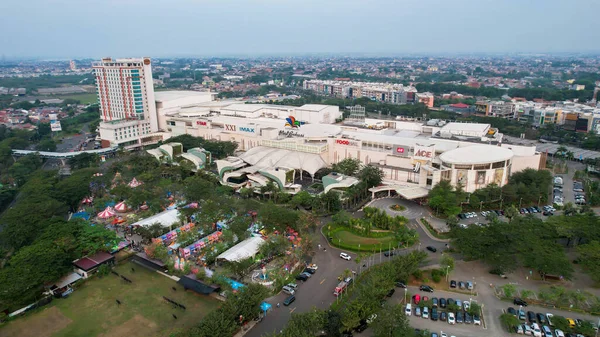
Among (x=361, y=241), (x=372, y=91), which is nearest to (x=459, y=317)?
(x=361, y=241)

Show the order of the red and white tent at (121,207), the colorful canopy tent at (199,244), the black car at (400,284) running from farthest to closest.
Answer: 1. the red and white tent at (121,207)
2. the colorful canopy tent at (199,244)
3. the black car at (400,284)

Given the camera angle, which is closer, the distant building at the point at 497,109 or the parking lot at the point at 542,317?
the parking lot at the point at 542,317

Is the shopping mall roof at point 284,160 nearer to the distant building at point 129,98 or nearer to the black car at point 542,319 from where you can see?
the distant building at point 129,98

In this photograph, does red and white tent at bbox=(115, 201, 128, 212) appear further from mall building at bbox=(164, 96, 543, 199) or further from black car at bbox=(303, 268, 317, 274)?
black car at bbox=(303, 268, 317, 274)

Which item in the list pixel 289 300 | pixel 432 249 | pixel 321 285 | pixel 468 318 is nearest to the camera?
pixel 468 318

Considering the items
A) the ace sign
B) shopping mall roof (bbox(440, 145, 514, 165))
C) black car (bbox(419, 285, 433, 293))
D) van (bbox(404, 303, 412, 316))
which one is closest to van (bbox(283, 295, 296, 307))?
van (bbox(404, 303, 412, 316))

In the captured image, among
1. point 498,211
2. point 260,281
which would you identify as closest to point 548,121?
point 498,211

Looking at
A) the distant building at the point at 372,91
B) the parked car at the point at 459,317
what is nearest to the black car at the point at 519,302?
the parked car at the point at 459,317

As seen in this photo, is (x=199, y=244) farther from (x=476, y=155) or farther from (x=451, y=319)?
(x=476, y=155)
